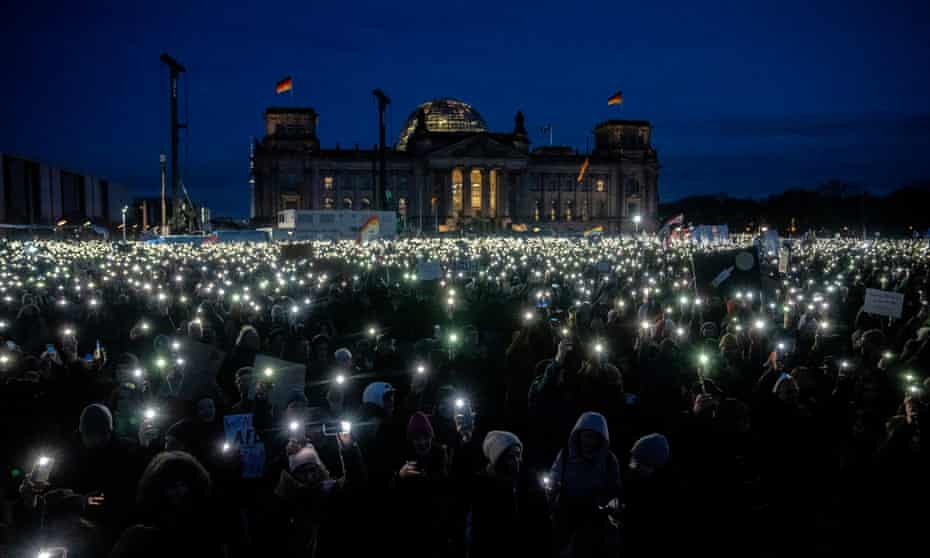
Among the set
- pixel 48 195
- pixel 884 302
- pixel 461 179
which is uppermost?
pixel 461 179

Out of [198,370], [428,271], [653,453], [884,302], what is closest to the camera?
[653,453]

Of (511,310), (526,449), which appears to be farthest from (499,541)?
(511,310)

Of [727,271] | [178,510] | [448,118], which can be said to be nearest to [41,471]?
[178,510]

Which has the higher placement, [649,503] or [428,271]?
[428,271]

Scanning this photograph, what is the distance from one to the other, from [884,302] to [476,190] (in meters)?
85.8

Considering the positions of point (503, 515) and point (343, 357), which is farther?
point (343, 357)

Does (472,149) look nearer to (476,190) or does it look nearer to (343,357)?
(476,190)

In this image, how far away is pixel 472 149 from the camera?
300ft

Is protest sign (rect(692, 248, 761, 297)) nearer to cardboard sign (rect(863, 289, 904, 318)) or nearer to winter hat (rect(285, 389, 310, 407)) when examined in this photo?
cardboard sign (rect(863, 289, 904, 318))

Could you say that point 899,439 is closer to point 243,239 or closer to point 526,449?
point 526,449

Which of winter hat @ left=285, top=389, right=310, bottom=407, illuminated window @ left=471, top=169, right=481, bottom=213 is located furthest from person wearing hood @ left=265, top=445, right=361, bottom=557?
illuminated window @ left=471, top=169, right=481, bottom=213

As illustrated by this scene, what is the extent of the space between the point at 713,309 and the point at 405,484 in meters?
9.93

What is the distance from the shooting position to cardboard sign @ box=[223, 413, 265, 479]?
5.57 m

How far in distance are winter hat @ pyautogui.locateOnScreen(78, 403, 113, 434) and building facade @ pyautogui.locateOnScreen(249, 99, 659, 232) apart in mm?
80163
